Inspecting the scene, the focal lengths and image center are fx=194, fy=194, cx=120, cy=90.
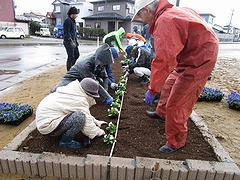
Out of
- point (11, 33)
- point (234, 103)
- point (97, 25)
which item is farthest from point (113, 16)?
point (234, 103)

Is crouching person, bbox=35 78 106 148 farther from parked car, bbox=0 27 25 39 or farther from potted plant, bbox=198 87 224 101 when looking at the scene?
parked car, bbox=0 27 25 39

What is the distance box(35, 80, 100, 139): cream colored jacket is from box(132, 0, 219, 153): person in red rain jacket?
69cm

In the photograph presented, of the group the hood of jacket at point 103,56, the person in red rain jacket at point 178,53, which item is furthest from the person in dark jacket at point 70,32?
the person in red rain jacket at point 178,53

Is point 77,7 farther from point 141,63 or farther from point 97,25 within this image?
point 141,63

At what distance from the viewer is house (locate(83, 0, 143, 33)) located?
3072 cm

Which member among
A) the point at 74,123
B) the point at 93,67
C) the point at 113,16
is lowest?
the point at 74,123

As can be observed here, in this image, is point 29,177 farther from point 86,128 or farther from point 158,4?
point 158,4

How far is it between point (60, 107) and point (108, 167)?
779 mm

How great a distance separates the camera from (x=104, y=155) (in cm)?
214

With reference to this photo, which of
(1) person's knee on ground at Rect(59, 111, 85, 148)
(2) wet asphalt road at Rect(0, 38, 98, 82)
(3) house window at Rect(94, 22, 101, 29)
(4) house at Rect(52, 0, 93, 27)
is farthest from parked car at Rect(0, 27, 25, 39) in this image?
(1) person's knee on ground at Rect(59, 111, 85, 148)

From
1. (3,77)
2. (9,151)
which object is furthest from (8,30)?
(9,151)

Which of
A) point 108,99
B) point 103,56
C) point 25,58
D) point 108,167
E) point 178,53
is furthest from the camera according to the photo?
point 25,58

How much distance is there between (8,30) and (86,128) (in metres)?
27.2

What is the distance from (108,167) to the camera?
6.32 ft
